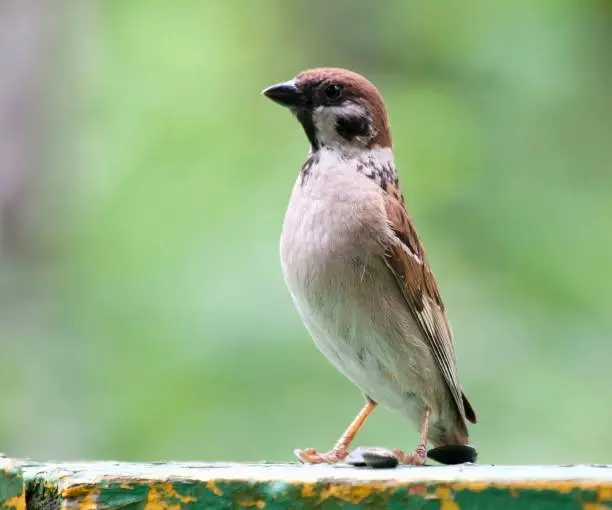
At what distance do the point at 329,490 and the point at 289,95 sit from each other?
1.96m

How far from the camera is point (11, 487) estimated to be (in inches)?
65.1

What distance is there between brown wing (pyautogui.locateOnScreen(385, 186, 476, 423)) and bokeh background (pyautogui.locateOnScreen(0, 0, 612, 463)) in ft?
2.59

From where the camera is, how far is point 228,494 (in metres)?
1.67

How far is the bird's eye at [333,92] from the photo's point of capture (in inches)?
138

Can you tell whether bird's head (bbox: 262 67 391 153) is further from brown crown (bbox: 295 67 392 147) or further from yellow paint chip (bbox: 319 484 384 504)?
yellow paint chip (bbox: 319 484 384 504)

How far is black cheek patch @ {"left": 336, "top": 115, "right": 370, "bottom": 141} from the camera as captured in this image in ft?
11.5

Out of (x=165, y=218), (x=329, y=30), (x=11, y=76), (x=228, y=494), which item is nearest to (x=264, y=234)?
(x=165, y=218)

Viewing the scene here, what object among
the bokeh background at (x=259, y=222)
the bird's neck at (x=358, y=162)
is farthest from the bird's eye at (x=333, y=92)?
the bokeh background at (x=259, y=222)

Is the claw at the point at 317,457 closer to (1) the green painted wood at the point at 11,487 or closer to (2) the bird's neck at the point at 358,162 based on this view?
(2) the bird's neck at the point at 358,162

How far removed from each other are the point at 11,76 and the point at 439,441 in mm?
3520

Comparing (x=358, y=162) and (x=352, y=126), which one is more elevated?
(x=352, y=126)

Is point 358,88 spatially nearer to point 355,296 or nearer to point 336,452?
Answer: point 355,296

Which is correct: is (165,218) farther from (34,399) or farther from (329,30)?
(329,30)

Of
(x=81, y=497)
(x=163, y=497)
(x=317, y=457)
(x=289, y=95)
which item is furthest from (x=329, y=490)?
(x=289, y=95)
